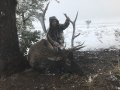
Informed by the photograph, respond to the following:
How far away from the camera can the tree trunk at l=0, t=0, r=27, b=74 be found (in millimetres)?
9836

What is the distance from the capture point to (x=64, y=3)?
32031 millimetres

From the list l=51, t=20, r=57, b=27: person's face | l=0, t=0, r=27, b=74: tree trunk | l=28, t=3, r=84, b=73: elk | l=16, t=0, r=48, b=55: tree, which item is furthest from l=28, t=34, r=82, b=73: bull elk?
l=16, t=0, r=48, b=55: tree

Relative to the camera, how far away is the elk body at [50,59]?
31.9ft

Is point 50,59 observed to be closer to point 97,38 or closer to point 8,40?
point 8,40

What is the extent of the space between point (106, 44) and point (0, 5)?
363 inches

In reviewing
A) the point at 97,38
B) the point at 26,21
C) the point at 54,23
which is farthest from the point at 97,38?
the point at 54,23

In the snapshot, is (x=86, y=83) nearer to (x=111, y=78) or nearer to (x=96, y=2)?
(x=111, y=78)

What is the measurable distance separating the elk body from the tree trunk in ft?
1.38

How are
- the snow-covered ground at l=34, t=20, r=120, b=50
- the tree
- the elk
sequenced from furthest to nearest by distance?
the snow-covered ground at l=34, t=20, r=120, b=50
the tree
the elk

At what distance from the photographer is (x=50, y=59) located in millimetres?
10008

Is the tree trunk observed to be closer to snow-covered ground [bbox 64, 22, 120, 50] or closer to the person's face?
the person's face

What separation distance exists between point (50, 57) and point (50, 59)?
5cm

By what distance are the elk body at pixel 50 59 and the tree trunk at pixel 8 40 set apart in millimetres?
420

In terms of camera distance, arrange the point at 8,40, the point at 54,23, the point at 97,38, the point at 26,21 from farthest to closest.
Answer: the point at 97,38 < the point at 26,21 < the point at 54,23 < the point at 8,40
